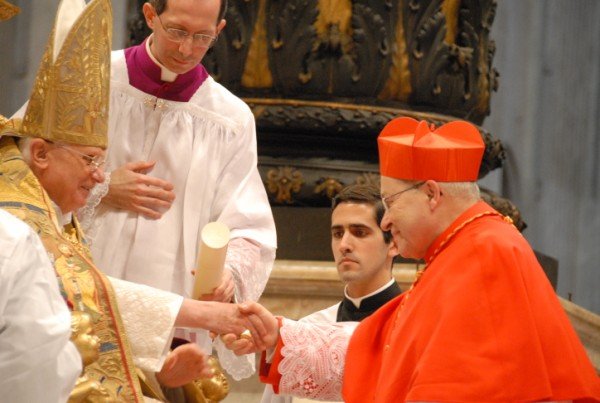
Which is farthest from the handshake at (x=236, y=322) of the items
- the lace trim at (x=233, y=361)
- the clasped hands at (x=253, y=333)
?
the lace trim at (x=233, y=361)

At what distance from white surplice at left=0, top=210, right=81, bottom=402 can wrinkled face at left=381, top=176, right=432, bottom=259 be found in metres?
1.36

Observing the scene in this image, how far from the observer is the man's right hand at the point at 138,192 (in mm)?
4617

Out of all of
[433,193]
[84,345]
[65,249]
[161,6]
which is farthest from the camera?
[161,6]

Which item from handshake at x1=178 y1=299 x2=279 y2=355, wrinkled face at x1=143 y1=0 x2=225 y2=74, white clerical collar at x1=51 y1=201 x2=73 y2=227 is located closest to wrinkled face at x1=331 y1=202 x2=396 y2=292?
handshake at x1=178 y1=299 x2=279 y2=355

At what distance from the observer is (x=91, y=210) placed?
4621 millimetres

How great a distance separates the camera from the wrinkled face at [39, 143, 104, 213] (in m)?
4.05

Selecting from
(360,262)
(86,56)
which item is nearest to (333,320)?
(360,262)

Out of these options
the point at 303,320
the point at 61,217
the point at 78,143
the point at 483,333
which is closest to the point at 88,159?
the point at 78,143

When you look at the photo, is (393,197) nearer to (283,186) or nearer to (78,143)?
(78,143)

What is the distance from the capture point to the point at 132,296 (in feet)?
A: 13.7

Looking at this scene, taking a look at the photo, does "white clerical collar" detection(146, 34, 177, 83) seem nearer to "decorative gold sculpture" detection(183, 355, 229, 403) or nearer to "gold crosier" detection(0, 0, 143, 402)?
"gold crosier" detection(0, 0, 143, 402)

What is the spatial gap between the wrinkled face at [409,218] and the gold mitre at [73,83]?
2.84 feet

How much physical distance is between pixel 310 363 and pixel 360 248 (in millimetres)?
740

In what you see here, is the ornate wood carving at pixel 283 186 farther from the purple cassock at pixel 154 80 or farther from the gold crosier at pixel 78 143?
the gold crosier at pixel 78 143
